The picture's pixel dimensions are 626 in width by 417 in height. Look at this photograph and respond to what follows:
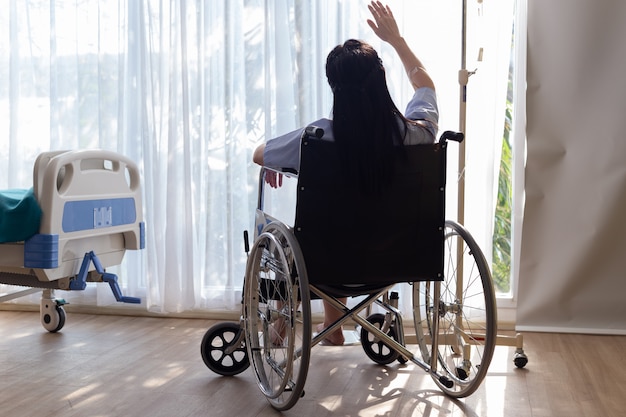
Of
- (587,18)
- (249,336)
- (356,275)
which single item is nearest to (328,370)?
(249,336)

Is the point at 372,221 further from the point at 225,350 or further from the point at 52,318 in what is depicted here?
the point at 52,318

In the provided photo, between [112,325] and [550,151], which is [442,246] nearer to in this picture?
[550,151]

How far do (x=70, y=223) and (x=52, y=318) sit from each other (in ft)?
2.04

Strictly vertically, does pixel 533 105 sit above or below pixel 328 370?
above

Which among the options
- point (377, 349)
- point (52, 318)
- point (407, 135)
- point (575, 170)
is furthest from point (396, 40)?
point (52, 318)

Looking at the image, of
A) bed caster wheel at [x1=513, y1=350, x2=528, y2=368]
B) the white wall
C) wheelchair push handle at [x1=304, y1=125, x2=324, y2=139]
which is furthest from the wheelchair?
the white wall

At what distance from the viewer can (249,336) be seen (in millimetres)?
2457

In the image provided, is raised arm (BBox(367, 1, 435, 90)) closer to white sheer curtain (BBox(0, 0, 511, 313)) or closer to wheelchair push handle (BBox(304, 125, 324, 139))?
wheelchair push handle (BBox(304, 125, 324, 139))

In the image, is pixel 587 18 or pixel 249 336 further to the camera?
pixel 587 18

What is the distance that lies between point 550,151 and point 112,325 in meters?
2.00

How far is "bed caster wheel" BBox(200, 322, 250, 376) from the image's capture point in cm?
256

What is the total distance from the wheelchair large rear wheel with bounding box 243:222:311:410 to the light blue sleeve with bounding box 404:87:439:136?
0.51 metres

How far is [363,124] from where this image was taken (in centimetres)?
216

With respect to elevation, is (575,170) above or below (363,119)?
below
